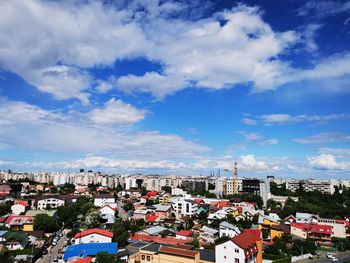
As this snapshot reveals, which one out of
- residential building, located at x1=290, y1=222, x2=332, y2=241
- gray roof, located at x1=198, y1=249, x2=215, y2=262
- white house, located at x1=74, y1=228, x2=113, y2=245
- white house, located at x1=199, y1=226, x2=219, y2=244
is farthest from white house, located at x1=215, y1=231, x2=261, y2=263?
residential building, located at x1=290, y1=222, x2=332, y2=241

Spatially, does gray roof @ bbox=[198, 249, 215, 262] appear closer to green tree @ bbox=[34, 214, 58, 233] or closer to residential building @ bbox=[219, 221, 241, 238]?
residential building @ bbox=[219, 221, 241, 238]

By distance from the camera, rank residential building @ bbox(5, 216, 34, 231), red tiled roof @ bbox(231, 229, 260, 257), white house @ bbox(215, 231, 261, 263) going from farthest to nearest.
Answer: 1. residential building @ bbox(5, 216, 34, 231)
2. red tiled roof @ bbox(231, 229, 260, 257)
3. white house @ bbox(215, 231, 261, 263)

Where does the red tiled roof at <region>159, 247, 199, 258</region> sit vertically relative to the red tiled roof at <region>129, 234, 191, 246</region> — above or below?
above

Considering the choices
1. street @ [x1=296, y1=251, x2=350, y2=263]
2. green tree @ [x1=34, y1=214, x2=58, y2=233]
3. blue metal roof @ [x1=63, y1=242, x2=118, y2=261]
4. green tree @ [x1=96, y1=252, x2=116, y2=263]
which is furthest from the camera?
green tree @ [x1=34, y1=214, x2=58, y2=233]

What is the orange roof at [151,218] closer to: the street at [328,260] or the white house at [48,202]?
the white house at [48,202]

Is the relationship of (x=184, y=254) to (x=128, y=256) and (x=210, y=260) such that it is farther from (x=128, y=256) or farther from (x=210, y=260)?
(x=128, y=256)

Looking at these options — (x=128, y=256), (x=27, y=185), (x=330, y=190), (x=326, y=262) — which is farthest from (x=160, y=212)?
(x=330, y=190)

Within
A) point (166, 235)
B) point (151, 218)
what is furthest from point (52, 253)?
point (151, 218)
